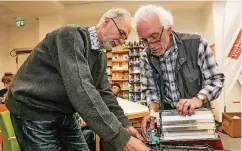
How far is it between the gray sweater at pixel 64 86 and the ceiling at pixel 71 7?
17.0 ft

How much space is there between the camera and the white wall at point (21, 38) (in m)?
8.67

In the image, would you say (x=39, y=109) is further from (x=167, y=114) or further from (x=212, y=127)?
(x=212, y=127)

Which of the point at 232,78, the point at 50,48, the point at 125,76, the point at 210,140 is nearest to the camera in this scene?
the point at 210,140

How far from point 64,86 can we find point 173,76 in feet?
1.92

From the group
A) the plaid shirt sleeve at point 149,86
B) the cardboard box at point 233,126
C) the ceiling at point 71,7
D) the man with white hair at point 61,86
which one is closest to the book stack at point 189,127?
the man with white hair at point 61,86

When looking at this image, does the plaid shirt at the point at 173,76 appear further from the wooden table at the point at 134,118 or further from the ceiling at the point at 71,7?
the ceiling at the point at 71,7

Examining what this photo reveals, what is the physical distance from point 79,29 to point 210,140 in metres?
0.73

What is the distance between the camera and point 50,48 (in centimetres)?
118

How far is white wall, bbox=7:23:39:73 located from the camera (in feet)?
28.5

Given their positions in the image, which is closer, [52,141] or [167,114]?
[167,114]

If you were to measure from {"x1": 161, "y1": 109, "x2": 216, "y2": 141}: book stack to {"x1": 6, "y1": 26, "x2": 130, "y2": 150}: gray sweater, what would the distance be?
17 cm

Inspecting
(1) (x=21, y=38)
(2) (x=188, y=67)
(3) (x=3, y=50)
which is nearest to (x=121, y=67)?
(1) (x=21, y=38)

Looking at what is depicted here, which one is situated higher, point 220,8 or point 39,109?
point 220,8

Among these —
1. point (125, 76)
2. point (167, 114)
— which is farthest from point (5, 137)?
point (125, 76)
